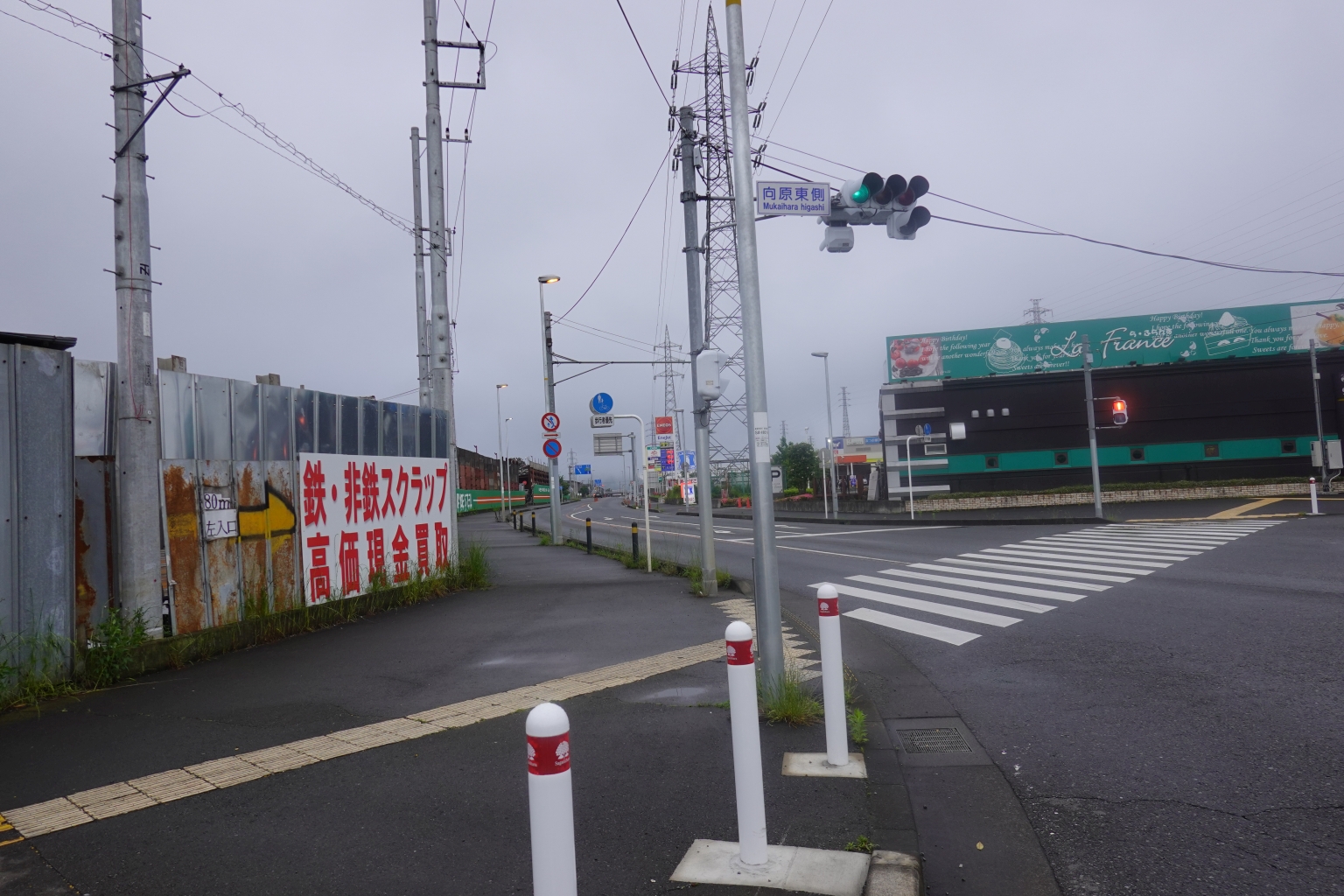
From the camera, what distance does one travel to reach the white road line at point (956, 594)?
10961mm

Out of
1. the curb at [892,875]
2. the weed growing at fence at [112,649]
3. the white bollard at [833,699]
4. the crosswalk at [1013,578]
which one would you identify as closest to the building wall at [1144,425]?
the crosswalk at [1013,578]

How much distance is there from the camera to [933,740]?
18.2 ft

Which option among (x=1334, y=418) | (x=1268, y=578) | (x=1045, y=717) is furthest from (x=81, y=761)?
(x=1334, y=418)

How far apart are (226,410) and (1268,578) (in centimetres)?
1414

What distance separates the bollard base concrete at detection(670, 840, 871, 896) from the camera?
3.38 m

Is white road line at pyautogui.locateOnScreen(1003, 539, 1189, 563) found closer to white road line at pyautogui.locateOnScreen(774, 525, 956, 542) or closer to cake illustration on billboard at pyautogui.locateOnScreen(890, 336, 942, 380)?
white road line at pyautogui.locateOnScreen(774, 525, 956, 542)

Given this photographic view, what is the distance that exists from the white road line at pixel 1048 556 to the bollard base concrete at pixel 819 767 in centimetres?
1139

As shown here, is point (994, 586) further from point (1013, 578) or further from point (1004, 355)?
point (1004, 355)

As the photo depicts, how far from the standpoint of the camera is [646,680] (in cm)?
709

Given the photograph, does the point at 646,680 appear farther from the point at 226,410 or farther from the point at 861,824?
the point at 226,410

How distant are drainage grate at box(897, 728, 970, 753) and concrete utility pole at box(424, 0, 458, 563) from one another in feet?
33.7

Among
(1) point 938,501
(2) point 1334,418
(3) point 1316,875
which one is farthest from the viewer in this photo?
(2) point 1334,418

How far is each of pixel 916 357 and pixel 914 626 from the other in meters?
40.7

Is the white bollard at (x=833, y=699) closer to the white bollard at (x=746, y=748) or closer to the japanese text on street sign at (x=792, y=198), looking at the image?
the white bollard at (x=746, y=748)
